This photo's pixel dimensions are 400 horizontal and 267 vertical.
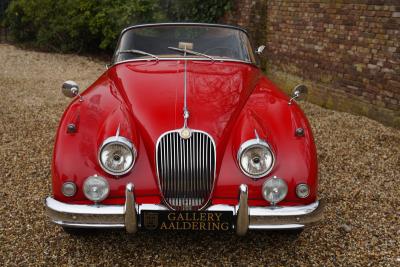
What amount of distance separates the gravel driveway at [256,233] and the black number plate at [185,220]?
433 mm

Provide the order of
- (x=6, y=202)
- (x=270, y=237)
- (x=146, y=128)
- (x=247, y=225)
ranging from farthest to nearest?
(x=6, y=202)
(x=270, y=237)
(x=146, y=128)
(x=247, y=225)

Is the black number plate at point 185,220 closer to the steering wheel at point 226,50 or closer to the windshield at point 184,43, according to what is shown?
the windshield at point 184,43

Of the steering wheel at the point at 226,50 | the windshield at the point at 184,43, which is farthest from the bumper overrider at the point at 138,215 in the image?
the steering wheel at the point at 226,50

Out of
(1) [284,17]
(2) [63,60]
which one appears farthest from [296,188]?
(2) [63,60]

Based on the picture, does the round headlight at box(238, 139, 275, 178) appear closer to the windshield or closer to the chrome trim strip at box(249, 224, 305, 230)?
the chrome trim strip at box(249, 224, 305, 230)

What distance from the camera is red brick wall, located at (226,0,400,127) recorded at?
6.03 meters

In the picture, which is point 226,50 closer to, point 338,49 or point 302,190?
point 302,190

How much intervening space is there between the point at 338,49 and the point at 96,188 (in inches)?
209

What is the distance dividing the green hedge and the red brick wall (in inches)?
72.1

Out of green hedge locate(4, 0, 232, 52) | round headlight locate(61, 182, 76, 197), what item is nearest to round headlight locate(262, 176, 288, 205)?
round headlight locate(61, 182, 76, 197)

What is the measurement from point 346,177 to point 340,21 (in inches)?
127

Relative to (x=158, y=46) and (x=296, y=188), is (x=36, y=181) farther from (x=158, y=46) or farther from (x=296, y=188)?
(x=296, y=188)

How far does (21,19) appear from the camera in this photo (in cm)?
1302

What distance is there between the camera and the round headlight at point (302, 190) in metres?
2.81
